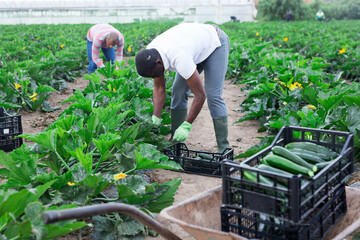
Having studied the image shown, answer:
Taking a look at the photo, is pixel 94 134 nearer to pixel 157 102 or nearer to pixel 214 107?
pixel 157 102

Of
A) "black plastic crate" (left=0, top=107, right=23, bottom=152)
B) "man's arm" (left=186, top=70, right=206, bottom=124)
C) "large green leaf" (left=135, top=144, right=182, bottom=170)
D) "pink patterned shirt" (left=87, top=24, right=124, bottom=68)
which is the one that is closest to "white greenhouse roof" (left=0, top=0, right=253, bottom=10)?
"pink patterned shirt" (left=87, top=24, right=124, bottom=68)

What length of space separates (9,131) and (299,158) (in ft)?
10.9

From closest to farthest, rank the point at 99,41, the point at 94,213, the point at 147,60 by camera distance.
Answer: the point at 94,213 < the point at 147,60 < the point at 99,41

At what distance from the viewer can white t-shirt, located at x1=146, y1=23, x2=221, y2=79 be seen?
405 cm

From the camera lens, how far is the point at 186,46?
4.18 meters

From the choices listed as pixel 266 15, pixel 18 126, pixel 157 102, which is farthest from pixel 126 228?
pixel 266 15

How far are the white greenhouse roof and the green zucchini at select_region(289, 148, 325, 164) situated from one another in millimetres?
45700

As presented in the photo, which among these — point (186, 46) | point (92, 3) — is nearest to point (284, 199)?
point (186, 46)

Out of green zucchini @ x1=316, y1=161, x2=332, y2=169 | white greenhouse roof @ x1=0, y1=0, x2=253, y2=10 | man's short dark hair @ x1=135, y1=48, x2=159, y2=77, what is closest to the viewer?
green zucchini @ x1=316, y1=161, x2=332, y2=169

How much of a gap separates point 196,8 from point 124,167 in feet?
145

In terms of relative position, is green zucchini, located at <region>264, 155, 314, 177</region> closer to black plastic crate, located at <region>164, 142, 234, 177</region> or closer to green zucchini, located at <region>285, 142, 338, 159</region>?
green zucchini, located at <region>285, 142, 338, 159</region>

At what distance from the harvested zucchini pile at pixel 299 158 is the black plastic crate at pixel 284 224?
8.5 inches

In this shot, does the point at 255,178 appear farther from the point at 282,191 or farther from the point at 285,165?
the point at 285,165

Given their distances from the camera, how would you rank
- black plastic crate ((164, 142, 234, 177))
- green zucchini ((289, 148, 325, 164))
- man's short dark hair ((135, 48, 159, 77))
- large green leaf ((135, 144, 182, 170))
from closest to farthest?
green zucchini ((289, 148, 325, 164)) → large green leaf ((135, 144, 182, 170)) → man's short dark hair ((135, 48, 159, 77)) → black plastic crate ((164, 142, 234, 177))
